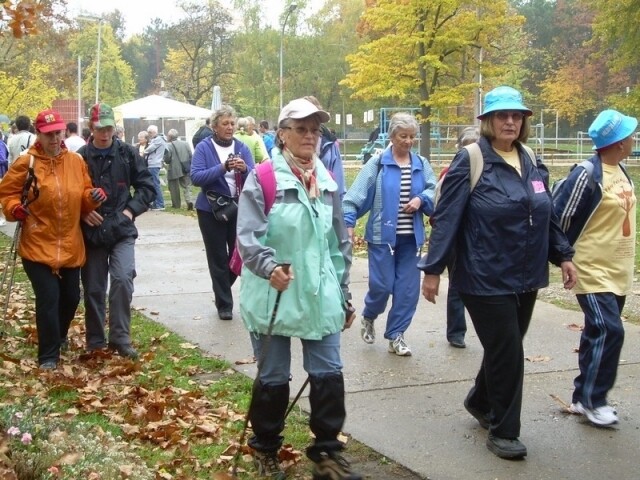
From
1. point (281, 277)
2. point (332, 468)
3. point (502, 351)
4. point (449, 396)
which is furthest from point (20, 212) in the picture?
point (502, 351)

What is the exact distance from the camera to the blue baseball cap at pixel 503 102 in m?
4.96

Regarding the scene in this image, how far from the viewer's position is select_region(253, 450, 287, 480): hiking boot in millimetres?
4734

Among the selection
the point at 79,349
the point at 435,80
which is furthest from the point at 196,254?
the point at 435,80

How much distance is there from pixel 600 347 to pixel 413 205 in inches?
85.6

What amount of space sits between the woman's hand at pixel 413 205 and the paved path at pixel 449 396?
1115 mm

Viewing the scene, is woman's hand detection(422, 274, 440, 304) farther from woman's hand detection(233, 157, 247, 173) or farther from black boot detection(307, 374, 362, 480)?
woman's hand detection(233, 157, 247, 173)

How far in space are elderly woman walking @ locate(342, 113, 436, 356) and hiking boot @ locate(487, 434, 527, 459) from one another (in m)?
2.26

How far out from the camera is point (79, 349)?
7.61 meters

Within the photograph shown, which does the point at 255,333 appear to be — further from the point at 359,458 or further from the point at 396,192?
the point at 396,192

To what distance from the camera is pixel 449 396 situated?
6.23 meters

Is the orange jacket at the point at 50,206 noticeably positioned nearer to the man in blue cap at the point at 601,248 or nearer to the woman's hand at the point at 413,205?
the woman's hand at the point at 413,205

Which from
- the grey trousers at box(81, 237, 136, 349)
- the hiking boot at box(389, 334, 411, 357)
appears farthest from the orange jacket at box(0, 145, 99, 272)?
the hiking boot at box(389, 334, 411, 357)

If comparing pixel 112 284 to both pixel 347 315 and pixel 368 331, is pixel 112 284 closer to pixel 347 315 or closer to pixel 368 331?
pixel 368 331

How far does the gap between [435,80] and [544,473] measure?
2942 centimetres
